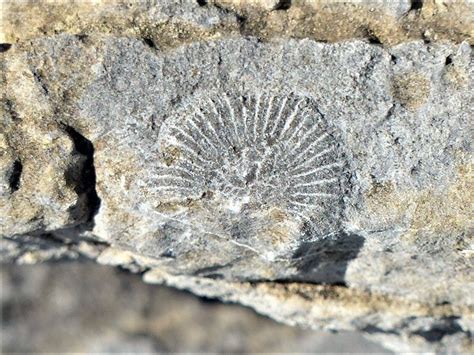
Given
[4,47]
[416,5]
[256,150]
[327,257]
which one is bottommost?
[327,257]

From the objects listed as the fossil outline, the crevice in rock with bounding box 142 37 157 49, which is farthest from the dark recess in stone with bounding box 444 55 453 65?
the crevice in rock with bounding box 142 37 157 49

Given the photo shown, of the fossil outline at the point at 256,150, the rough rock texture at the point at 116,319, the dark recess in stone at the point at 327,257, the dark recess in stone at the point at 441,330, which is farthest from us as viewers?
the rough rock texture at the point at 116,319

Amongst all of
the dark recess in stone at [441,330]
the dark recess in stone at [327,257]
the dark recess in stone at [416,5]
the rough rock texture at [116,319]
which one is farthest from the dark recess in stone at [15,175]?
the rough rock texture at [116,319]

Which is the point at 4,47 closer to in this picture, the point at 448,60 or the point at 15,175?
the point at 15,175

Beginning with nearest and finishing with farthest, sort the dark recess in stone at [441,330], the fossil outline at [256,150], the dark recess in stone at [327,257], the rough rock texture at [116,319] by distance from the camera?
the fossil outline at [256,150] → the dark recess in stone at [327,257] → the dark recess in stone at [441,330] → the rough rock texture at [116,319]

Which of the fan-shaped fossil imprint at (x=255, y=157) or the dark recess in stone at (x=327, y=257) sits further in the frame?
the dark recess in stone at (x=327, y=257)

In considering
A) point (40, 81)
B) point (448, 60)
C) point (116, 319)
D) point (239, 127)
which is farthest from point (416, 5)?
point (116, 319)

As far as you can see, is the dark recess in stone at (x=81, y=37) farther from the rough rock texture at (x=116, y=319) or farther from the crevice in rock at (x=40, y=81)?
the rough rock texture at (x=116, y=319)
